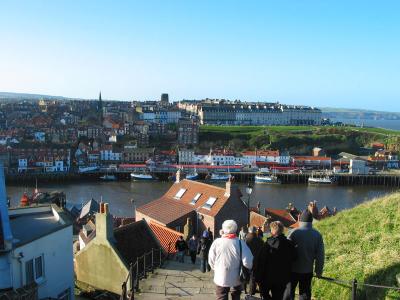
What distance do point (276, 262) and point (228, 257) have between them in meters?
0.55

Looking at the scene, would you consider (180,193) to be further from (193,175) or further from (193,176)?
(193,175)

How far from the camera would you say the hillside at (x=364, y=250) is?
250 inches

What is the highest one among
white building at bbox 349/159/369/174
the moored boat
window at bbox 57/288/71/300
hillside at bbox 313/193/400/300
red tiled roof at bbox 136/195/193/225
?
hillside at bbox 313/193/400/300

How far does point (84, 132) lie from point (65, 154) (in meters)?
19.1

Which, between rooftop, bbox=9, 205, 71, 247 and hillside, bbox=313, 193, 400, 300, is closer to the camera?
hillside, bbox=313, 193, 400, 300

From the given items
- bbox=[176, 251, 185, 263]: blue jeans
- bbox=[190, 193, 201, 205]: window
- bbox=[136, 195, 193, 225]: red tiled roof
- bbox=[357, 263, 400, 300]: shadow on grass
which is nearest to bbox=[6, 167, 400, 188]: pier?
bbox=[136, 195, 193, 225]: red tiled roof

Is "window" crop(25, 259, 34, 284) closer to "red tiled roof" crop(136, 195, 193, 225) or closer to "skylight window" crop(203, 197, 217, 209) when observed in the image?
"red tiled roof" crop(136, 195, 193, 225)

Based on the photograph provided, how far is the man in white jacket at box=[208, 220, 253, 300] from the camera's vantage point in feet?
16.0

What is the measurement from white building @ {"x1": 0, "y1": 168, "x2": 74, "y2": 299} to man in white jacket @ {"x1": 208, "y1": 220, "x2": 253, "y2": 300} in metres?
3.70

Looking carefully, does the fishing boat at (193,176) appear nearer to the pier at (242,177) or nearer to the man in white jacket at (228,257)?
the pier at (242,177)

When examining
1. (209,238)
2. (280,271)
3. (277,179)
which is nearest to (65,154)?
(277,179)

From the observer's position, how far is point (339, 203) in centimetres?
4766

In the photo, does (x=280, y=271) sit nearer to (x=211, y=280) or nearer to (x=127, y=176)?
(x=211, y=280)

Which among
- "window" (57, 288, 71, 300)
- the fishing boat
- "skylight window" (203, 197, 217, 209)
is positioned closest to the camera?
"window" (57, 288, 71, 300)
